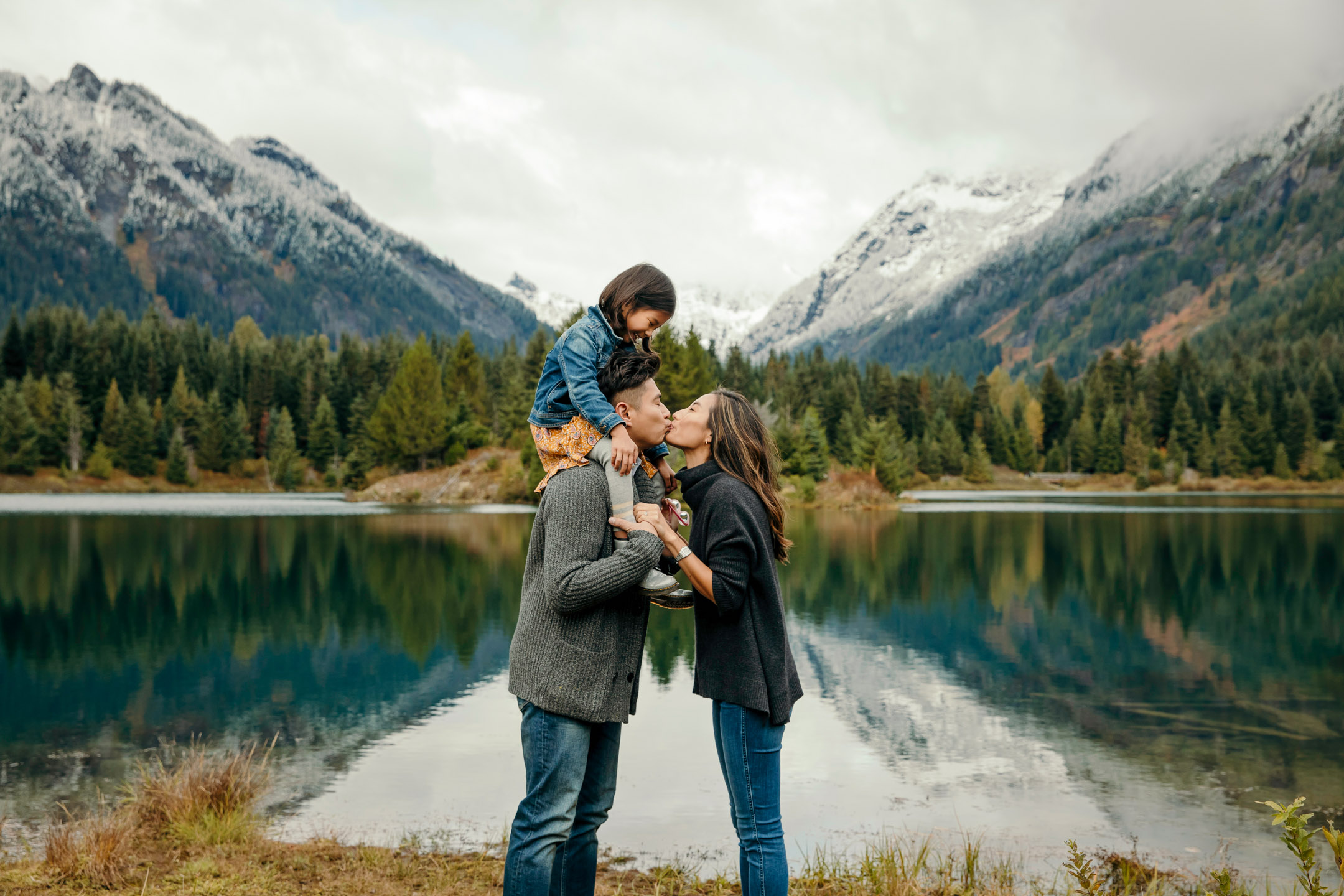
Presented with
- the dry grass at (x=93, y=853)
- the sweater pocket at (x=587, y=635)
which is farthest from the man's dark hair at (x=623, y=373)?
the dry grass at (x=93, y=853)

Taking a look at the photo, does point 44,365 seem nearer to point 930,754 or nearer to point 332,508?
point 332,508

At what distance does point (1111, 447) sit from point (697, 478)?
329 ft

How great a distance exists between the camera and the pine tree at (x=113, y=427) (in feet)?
266

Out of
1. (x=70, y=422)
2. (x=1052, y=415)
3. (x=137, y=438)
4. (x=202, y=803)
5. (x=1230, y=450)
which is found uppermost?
(x=1052, y=415)

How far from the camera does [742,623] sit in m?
3.76

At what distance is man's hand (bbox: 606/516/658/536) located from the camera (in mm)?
3430

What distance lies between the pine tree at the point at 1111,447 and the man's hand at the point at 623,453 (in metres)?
101

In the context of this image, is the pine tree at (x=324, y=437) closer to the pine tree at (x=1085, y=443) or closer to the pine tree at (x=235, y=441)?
the pine tree at (x=235, y=441)

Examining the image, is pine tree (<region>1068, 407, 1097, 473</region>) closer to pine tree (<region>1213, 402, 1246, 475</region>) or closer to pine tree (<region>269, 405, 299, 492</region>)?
pine tree (<region>1213, 402, 1246, 475</region>)

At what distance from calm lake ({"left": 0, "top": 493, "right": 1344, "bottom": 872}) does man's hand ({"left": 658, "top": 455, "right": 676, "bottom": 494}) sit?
3862mm

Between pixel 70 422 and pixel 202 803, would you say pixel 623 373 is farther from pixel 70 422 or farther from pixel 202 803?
pixel 70 422

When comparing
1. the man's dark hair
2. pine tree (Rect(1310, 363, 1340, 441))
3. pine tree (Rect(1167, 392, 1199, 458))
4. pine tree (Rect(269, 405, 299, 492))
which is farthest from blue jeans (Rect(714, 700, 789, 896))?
pine tree (Rect(1310, 363, 1340, 441))

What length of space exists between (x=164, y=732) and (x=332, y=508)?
48.1m

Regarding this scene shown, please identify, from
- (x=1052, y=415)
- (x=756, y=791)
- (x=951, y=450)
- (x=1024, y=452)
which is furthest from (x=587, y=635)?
(x=1052, y=415)
